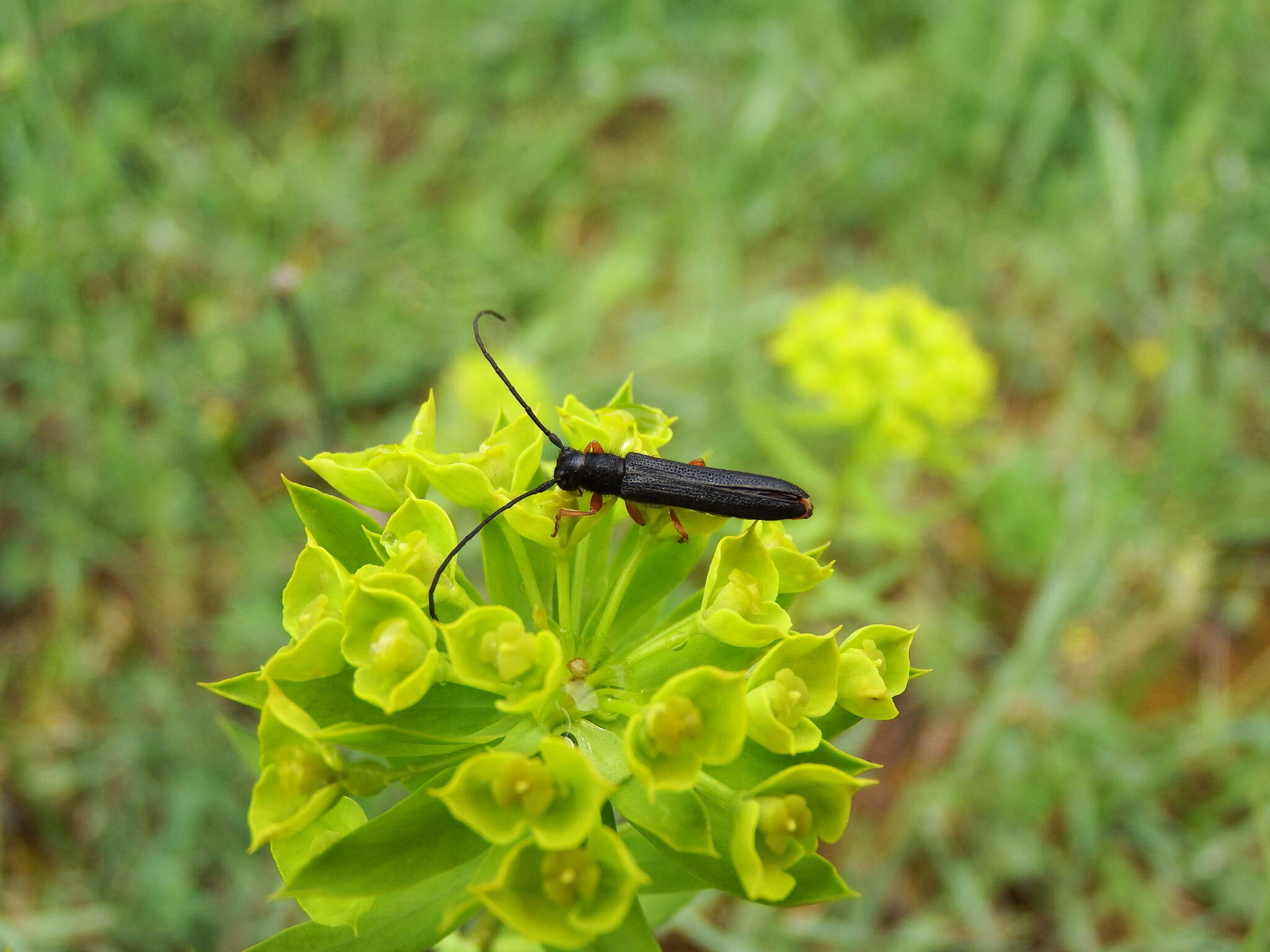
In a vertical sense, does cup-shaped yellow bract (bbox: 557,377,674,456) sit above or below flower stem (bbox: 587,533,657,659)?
above

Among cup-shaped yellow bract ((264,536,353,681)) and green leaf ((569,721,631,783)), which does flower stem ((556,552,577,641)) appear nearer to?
green leaf ((569,721,631,783))

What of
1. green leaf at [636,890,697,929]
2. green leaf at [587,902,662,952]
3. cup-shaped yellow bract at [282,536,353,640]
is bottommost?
green leaf at [636,890,697,929]

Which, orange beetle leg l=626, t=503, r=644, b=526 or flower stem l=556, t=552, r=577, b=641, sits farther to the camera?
orange beetle leg l=626, t=503, r=644, b=526

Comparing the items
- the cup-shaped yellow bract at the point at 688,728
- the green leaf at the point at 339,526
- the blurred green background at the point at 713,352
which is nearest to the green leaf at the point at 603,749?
the cup-shaped yellow bract at the point at 688,728

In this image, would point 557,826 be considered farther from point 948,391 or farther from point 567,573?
point 948,391

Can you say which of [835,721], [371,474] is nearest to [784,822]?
[835,721]

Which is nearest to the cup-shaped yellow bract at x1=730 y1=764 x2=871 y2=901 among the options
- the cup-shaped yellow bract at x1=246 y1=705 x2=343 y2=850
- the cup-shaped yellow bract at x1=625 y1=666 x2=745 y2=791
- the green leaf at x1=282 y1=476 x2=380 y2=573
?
the cup-shaped yellow bract at x1=625 y1=666 x2=745 y2=791
